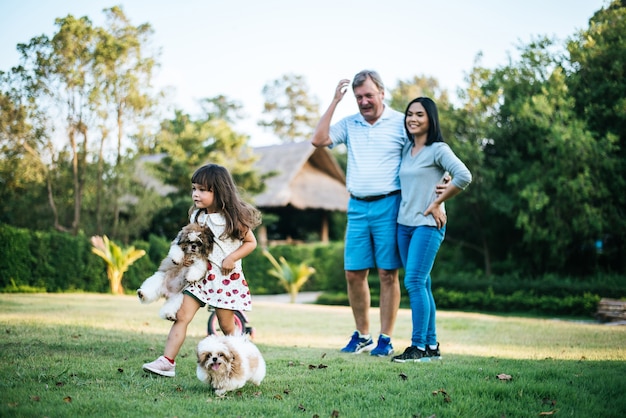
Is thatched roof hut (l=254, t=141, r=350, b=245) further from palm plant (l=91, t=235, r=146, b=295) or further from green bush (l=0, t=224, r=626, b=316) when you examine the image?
palm plant (l=91, t=235, r=146, b=295)

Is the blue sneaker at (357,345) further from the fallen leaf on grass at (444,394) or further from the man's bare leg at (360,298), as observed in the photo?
the fallen leaf on grass at (444,394)

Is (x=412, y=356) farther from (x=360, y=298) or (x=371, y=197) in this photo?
(x=371, y=197)

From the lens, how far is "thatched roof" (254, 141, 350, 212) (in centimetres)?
2469

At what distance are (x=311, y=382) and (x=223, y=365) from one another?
677 millimetres

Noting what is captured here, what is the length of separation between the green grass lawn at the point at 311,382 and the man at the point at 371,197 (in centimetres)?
45

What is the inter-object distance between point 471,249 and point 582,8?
8.09 metres

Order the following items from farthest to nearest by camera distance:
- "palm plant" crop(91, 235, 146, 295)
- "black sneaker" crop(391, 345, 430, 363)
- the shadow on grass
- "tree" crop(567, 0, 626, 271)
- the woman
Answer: "palm plant" crop(91, 235, 146, 295) < "tree" crop(567, 0, 626, 271) < the woman < "black sneaker" crop(391, 345, 430, 363) < the shadow on grass

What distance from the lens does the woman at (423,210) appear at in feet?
15.3

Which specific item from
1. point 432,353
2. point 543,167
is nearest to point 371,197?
point 432,353

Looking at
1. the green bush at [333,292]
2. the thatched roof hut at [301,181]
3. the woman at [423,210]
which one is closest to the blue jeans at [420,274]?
the woman at [423,210]

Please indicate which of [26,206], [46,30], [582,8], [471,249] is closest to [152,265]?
[26,206]

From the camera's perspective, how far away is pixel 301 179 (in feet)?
88.7

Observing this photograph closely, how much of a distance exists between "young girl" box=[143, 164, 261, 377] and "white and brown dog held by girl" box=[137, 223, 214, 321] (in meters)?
0.06

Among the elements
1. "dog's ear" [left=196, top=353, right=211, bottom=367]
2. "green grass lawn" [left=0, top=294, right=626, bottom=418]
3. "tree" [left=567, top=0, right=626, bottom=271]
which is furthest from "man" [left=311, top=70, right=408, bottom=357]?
"tree" [left=567, top=0, right=626, bottom=271]
